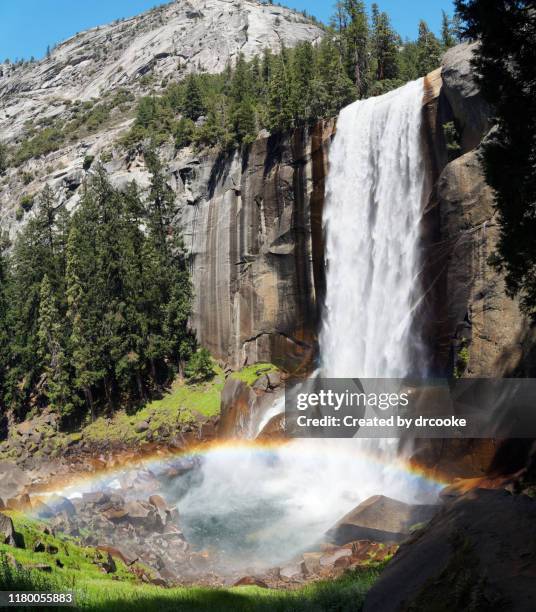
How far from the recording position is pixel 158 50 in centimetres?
12562

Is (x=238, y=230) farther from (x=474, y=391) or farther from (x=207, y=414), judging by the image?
(x=474, y=391)

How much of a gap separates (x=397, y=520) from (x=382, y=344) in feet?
39.1

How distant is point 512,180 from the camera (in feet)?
40.8

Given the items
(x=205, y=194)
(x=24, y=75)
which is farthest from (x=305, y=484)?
(x=24, y=75)

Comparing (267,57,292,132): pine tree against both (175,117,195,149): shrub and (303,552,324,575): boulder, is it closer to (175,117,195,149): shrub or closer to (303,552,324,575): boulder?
(175,117,195,149): shrub

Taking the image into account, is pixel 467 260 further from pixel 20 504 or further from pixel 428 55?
pixel 428 55

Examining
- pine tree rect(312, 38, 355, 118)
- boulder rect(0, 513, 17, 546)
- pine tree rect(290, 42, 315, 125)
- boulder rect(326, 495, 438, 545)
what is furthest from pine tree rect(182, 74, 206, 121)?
boulder rect(0, 513, 17, 546)

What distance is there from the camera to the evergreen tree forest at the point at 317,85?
133ft

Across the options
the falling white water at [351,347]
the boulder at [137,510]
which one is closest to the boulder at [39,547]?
the falling white water at [351,347]

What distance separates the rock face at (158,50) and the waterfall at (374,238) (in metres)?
83.6

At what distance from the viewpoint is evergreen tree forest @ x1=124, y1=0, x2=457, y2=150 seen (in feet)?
133

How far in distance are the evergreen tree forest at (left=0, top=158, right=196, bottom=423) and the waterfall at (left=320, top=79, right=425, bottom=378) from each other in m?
14.8

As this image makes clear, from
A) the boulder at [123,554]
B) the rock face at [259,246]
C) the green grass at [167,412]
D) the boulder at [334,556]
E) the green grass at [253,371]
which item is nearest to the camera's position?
the boulder at [334,556]

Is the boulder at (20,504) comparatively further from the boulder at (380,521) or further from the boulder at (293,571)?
the boulder at (380,521)
